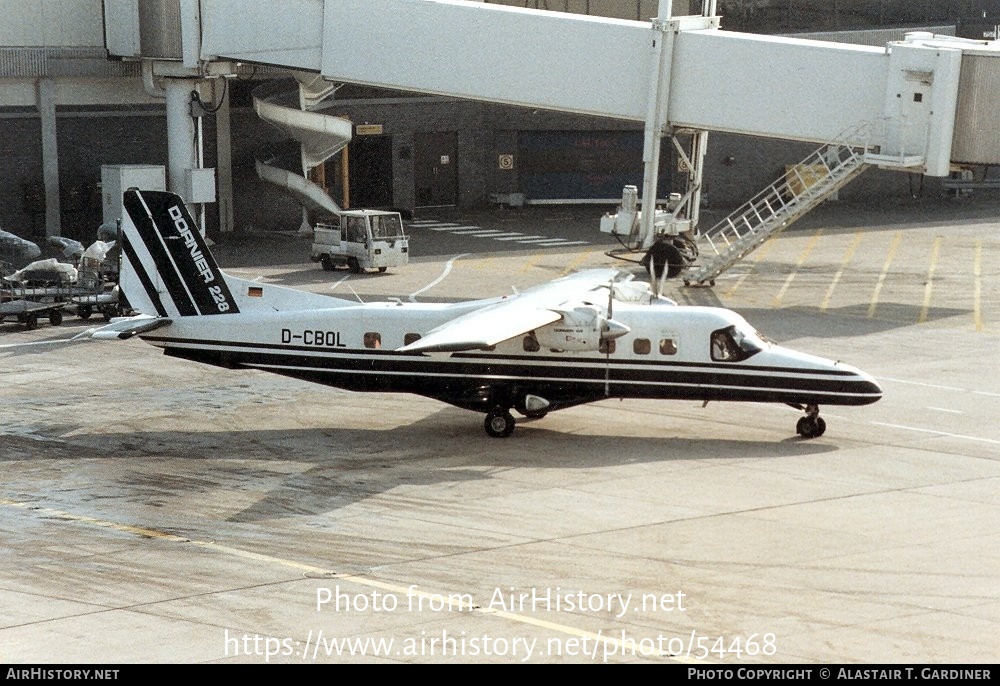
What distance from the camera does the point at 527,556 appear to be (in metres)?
25.2

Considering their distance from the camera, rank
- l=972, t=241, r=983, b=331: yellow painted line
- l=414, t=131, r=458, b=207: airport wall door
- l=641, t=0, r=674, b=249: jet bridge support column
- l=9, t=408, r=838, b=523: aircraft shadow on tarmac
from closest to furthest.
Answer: l=9, t=408, r=838, b=523: aircraft shadow on tarmac, l=972, t=241, r=983, b=331: yellow painted line, l=641, t=0, r=674, b=249: jet bridge support column, l=414, t=131, r=458, b=207: airport wall door

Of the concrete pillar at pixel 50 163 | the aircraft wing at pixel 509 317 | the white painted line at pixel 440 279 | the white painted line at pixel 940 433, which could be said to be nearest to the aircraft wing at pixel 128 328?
the aircraft wing at pixel 509 317

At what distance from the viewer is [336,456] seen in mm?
32219

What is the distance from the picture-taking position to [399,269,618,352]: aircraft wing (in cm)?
2902

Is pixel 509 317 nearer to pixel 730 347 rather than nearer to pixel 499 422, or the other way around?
pixel 499 422

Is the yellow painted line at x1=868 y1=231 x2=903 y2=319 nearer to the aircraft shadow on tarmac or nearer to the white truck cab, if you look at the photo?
the aircraft shadow on tarmac

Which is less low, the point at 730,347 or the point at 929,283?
the point at 730,347

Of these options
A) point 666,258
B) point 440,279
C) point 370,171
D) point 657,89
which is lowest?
point 440,279

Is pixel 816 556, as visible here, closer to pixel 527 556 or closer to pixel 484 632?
pixel 527 556

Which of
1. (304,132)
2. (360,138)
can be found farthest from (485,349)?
(360,138)

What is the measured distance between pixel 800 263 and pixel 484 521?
3736 cm

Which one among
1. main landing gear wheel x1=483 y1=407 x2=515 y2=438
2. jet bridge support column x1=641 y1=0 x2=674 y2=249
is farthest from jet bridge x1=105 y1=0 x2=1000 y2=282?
main landing gear wheel x1=483 y1=407 x2=515 y2=438

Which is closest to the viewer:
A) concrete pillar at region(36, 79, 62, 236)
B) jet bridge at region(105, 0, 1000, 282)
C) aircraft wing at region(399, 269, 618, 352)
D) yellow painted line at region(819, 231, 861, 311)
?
aircraft wing at region(399, 269, 618, 352)

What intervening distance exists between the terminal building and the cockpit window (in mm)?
23550
